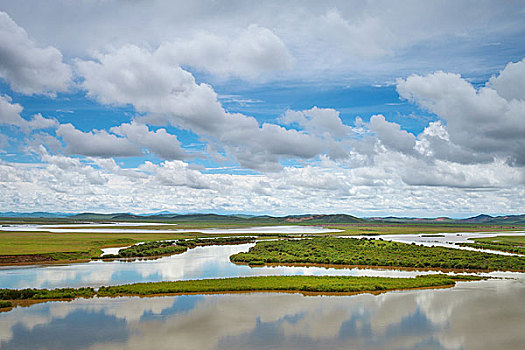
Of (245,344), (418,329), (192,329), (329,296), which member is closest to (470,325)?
(418,329)

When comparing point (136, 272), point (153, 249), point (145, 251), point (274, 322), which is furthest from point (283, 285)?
point (153, 249)

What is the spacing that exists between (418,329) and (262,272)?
2492 cm

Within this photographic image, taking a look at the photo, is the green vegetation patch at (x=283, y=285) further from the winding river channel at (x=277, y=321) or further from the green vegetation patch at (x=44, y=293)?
the winding river channel at (x=277, y=321)

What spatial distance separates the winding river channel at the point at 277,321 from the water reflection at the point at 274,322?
0.06 m

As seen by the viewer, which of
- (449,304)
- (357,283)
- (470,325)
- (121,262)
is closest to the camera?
(470,325)

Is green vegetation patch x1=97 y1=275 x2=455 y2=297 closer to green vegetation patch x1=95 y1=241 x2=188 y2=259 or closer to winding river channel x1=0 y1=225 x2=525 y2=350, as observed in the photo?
winding river channel x1=0 y1=225 x2=525 y2=350

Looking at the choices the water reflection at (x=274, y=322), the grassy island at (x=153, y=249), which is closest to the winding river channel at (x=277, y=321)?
the water reflection at (x=274, y=322)

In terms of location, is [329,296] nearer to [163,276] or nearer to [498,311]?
[498,311]

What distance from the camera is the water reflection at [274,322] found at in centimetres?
2267

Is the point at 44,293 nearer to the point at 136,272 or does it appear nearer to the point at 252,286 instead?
the point at 136,272

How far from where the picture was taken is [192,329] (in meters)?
25.1

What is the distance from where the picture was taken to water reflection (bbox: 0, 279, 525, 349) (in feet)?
74.4

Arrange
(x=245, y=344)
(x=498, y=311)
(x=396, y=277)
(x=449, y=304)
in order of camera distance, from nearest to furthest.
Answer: (x=245, y=344), (x=498, y=311), (x=449, y=304), (x=396, y=277)

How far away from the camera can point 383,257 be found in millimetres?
60719
